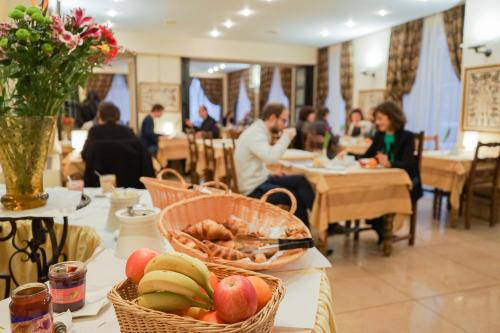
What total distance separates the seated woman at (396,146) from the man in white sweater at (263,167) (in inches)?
28.7

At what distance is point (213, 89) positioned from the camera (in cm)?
1523

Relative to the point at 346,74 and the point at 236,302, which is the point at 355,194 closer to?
the point at 236,302

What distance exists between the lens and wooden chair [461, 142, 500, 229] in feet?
13.8

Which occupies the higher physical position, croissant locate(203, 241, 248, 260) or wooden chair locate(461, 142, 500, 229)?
croissant locate(203, 241, 248, 260)

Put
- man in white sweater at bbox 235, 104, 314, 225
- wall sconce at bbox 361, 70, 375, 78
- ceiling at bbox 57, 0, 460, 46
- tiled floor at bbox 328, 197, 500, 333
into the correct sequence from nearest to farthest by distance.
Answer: tiled floor at bbox 328, 197, 500, 333 → man in white sweater at bbox 235, 104, 314, 225 → ceiling at bbox 57, 0, 460, 46 → wall sconce at bbox 361, 70, 375, 78

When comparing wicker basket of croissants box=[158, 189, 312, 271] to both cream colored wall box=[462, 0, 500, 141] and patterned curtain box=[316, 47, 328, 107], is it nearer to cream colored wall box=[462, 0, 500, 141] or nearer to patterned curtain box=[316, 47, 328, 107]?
cream colored wall box=[462, 0, 500, 141]

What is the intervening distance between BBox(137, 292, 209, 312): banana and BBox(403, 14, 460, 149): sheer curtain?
6.29 m

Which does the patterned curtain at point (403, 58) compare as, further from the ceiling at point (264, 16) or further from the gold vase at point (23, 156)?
the gold vase at point (23, 156)

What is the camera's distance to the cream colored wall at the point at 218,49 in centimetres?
816

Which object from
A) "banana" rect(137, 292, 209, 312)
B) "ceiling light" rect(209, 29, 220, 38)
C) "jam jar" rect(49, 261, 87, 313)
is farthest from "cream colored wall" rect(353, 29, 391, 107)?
"banana" rect(137, 292, 209, 312)

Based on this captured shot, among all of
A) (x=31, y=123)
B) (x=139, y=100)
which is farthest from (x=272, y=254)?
(x=139, y=100)

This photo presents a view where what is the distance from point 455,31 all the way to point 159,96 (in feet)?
17.9

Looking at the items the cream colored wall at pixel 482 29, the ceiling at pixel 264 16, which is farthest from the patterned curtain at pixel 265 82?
the cream colored wall at pixel 482 29

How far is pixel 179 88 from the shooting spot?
8547 mm
